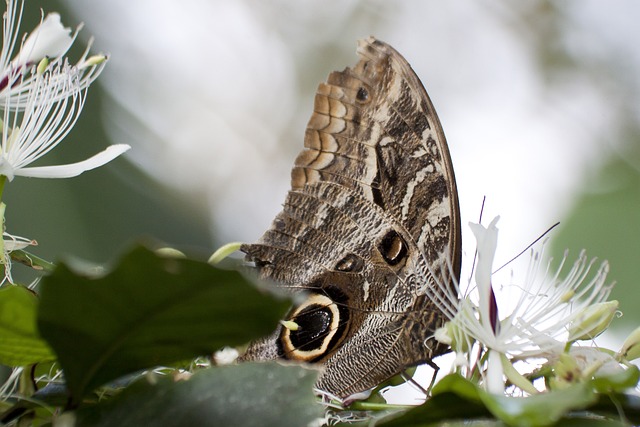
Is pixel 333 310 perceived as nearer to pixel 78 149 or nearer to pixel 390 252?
pixel 390 252

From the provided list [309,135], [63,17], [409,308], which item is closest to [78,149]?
[63,17]

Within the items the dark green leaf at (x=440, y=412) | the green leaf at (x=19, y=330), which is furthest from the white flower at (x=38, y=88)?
the dark green leaf at (x=440, y=412)

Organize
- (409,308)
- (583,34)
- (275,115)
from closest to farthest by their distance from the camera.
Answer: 1. (409,308)
2. (583,34)
3. (275,115)

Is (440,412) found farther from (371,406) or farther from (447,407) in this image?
(371,406)

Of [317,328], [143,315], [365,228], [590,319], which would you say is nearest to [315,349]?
[317,328]

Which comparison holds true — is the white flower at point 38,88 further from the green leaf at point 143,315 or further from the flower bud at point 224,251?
the green leaf at point 143,315

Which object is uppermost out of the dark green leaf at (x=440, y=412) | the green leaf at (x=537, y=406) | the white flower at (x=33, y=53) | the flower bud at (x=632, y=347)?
the white flower at (x=33, y=53)
